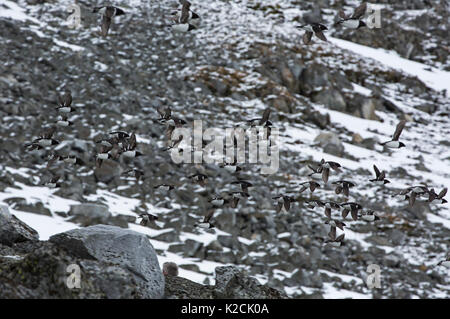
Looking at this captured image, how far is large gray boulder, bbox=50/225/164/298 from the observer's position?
263 inches

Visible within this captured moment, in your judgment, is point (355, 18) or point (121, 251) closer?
point (121, 251)

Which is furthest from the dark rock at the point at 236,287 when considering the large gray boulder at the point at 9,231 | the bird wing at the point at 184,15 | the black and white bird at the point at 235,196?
the bird wing at the point at 184,15

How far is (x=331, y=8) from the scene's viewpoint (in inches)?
1572

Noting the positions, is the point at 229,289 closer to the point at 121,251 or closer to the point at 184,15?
the point at 121,251

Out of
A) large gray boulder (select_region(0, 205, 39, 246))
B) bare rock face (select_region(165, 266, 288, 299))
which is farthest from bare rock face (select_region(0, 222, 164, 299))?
large gray boulder (select_region(0, 205, 39, 246))

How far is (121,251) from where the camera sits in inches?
267

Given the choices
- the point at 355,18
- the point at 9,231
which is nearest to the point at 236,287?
the point at 9,231

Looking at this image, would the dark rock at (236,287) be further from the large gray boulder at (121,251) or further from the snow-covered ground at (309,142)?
the snow-covered ground at (309,142)

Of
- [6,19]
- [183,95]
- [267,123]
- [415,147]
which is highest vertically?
[267,123]

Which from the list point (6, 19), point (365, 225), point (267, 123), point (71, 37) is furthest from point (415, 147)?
point (6, 19)

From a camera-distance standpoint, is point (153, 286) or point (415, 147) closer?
point (153, 286)
